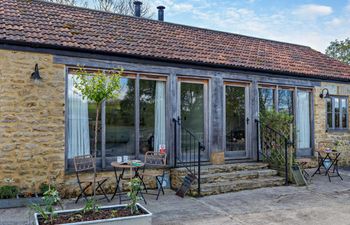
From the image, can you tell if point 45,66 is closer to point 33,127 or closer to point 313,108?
point 33,127

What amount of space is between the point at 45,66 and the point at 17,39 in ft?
2.30

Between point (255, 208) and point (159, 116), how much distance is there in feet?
10.3

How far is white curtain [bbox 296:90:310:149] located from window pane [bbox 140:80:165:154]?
4.69 m

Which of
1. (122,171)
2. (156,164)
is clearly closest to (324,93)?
(156,164)

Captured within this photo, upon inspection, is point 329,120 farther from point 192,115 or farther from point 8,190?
point 8,190

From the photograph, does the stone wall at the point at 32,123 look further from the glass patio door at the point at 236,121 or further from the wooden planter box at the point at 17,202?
the glass patio door at the point at 236,121

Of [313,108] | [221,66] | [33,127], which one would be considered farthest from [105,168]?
[313,108]

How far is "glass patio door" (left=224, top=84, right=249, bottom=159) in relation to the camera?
8.27m

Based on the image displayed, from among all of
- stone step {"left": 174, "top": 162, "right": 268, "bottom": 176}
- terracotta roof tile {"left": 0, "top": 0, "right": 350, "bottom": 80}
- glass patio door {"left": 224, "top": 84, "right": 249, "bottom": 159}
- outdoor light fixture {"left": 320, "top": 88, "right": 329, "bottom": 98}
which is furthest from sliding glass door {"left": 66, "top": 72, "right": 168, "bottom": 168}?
outdoor light fixture {"left": 320, "top": 88, "right": 329, "bottom": 98}

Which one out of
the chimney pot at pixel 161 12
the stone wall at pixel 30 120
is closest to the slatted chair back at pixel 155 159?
the stone wall at pixel 30 120

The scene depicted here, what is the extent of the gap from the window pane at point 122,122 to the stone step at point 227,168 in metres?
1.29

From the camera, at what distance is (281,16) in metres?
11.4

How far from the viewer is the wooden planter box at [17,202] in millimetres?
5352

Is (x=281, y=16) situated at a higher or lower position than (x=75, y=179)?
higher
